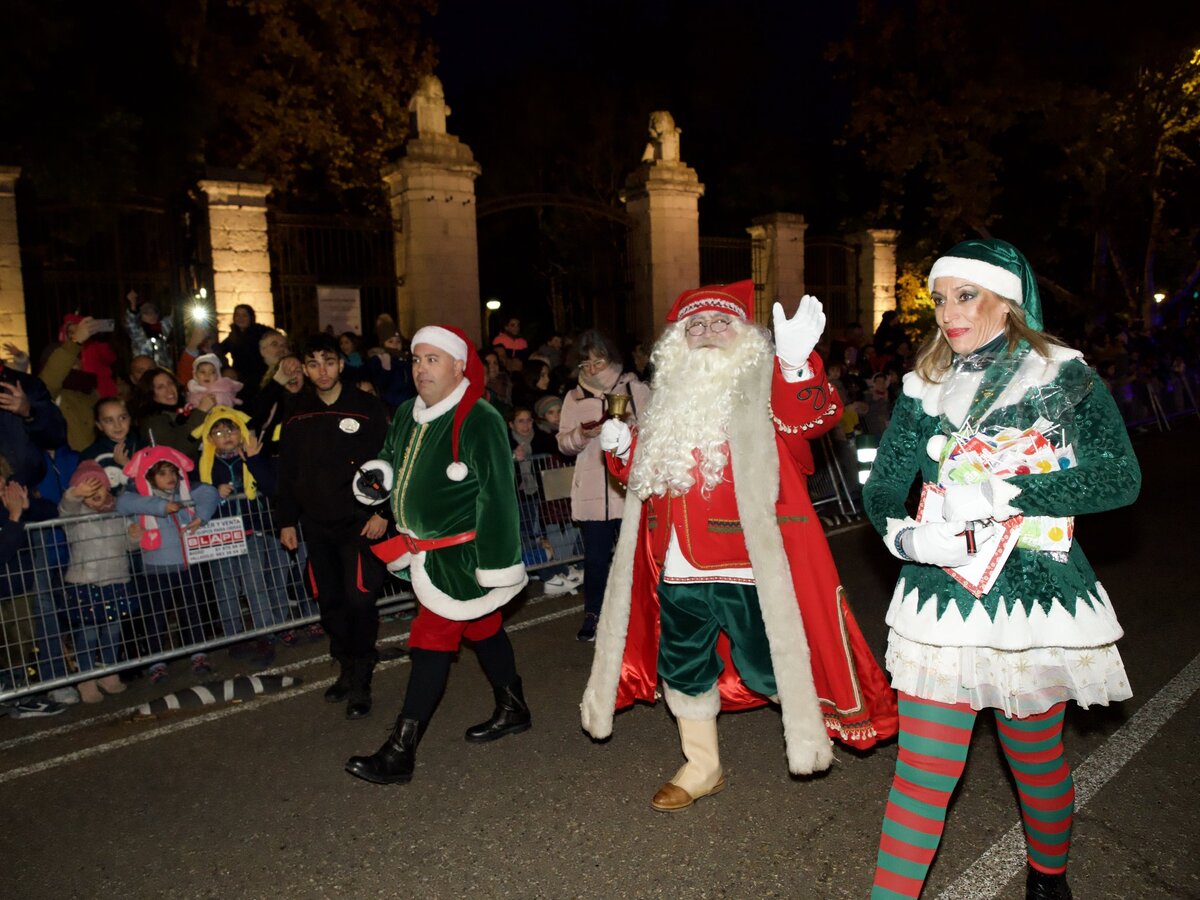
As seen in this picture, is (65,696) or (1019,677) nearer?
(1019,677)

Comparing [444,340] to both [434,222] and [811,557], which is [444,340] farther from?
[434,222]

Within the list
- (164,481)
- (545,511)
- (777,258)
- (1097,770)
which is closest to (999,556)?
(1097,770)

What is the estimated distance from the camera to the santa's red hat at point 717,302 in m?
3.85

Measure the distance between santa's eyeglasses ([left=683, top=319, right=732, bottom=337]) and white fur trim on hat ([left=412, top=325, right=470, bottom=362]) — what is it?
1.24 meters

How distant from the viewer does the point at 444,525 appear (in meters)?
4.39

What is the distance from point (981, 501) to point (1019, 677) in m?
0.54

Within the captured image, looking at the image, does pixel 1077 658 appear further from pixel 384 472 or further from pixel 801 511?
pixel 384 472

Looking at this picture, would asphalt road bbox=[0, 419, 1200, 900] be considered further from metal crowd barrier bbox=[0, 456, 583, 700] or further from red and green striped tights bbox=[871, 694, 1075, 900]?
red and green striped tights bbox=[871, 694, 1075, 900]

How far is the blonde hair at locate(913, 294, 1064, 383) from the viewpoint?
2.72 metres

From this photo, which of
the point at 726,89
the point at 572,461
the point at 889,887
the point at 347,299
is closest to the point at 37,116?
the point at 347,299

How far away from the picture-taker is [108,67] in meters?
12.6

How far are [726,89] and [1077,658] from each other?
97.4 ft

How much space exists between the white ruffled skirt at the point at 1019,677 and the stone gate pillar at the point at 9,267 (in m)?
11.3

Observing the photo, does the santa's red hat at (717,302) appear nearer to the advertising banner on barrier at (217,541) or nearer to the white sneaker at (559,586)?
the advertising banner on barrier at (217,541)
